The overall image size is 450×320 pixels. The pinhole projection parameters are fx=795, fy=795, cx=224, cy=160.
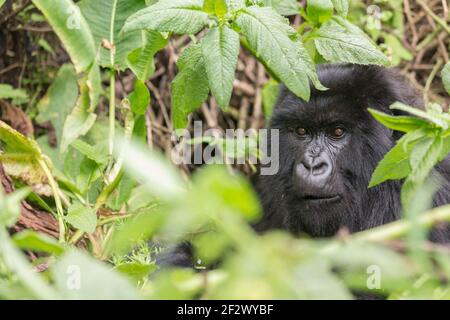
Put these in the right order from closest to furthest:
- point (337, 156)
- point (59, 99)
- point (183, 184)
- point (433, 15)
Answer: point (183, 184) → point (337, 156) → point (59, 99) → point (433, 15)

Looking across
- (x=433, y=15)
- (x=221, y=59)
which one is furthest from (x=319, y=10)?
(x=433, y=15)

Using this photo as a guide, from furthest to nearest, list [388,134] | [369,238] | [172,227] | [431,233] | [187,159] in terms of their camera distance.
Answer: [187,159] < [388,134] < [431,233] < [369,238] < [172,227]

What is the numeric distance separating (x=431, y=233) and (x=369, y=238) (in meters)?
1.87

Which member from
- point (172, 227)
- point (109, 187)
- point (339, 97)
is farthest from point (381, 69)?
point (172, 227)

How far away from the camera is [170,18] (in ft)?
8.49

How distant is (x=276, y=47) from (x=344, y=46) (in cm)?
45

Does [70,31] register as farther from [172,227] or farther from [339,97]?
[172,227]

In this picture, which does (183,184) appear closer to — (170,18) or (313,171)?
(170,18)

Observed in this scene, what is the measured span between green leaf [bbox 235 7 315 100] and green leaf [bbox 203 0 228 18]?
57 mm

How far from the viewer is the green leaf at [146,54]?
331cm

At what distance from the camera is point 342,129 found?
335cm

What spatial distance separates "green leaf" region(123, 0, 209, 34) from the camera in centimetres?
257

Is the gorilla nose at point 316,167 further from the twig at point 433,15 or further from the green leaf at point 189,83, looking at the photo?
the twig at point 433,15

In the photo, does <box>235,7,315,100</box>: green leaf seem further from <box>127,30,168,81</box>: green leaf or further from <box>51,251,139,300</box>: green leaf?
<box>51,251,139,300</box>: green leaf
